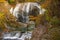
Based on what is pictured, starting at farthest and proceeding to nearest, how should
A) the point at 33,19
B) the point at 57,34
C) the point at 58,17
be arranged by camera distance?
the point at 33,19, the point at 58,17, the point at 57,34

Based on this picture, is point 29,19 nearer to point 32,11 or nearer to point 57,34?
point 32,11

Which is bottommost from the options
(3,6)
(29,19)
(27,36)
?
(27,36)

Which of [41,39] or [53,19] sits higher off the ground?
[53,19]

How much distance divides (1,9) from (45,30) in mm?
1051

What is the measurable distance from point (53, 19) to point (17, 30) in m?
0.92

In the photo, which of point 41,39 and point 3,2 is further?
point 3,2

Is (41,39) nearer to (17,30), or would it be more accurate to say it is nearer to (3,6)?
(17,30)

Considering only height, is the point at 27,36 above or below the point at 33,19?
below

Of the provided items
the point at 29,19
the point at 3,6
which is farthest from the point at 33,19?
the point at 3,6

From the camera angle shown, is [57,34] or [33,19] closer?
[57,34]

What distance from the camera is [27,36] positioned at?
418 centimetres

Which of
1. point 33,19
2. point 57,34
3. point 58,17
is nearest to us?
point 57,34

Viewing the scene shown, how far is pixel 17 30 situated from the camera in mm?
4227

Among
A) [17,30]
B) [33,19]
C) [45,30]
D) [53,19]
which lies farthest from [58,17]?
[17,30]
